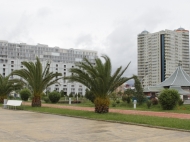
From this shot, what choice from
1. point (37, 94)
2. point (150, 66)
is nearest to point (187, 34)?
point (150, 66)

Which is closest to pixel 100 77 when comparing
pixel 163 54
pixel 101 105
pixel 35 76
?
pixel 101 105

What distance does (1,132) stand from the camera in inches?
395

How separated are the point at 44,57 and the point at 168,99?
9598 cm

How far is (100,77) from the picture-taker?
697 inches

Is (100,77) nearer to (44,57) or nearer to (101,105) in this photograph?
(101,105)

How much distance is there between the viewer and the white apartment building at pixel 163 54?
107750mm

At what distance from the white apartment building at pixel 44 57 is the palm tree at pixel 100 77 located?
82201 millimetres

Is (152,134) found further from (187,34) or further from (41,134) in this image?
(187,34)

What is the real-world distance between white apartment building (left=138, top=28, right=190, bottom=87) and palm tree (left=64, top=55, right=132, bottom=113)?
88.9m

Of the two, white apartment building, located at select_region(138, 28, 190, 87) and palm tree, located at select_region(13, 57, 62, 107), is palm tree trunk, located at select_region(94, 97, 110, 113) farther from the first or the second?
white apartment building, located at select_region(138, 28, 190, 87)

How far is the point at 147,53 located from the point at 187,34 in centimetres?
1884

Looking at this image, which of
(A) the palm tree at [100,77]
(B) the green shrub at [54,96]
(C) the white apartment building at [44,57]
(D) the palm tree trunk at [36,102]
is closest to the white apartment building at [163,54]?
(C) the white apartment building at [44,57]

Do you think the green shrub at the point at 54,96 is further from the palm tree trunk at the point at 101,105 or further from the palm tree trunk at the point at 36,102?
the palm tree trunk at the point at 101,105

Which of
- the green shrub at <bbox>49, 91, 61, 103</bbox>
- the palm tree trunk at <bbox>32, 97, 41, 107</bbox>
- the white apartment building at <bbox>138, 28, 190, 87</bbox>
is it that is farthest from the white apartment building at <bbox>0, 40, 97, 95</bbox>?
the palm tree trunk at <bbox>32, 97, 41, 107</bbox>
